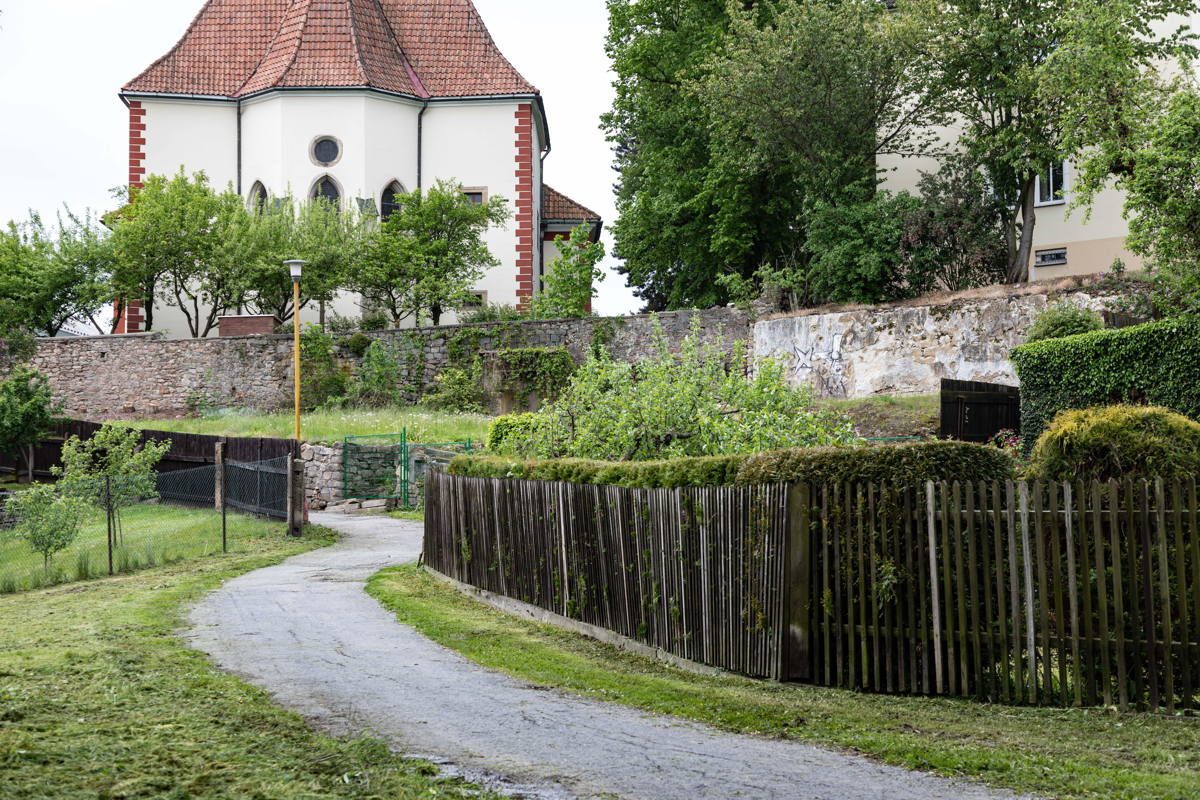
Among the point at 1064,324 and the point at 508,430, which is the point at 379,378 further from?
the point at 1064,324

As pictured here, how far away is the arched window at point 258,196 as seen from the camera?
149 feet

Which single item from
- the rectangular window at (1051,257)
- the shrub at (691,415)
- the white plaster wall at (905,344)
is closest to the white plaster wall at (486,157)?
the white plaster wall at (905,344)

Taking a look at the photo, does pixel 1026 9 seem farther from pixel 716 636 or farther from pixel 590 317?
pixel 716 636

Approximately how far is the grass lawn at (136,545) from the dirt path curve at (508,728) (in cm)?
769

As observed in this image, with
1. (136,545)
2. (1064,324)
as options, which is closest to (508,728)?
(136,545)

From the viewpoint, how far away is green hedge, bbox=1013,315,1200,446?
63.7 feet

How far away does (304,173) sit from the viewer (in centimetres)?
4609

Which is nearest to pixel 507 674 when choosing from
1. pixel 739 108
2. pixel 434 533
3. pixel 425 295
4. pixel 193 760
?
pixel 193 760

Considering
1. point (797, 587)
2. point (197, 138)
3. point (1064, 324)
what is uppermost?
point (197, 138)

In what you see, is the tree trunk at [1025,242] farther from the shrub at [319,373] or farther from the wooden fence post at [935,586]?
the wooden fence post at [935,586]

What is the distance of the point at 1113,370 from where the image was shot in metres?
20.6

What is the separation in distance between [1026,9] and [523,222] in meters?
21.8

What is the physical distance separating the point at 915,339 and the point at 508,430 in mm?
13065

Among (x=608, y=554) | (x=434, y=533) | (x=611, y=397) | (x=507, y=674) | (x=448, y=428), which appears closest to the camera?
(x=507, y=674)
